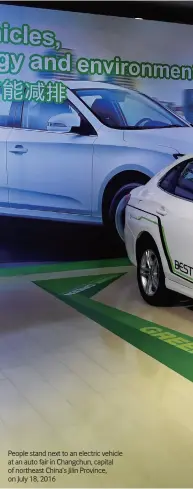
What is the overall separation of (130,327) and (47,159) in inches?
107

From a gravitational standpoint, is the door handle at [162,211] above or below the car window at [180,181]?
below

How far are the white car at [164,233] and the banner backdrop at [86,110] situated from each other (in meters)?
1.52

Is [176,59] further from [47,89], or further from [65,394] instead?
[65,394]

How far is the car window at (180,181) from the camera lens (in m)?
4.67

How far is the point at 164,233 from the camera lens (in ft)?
15.3

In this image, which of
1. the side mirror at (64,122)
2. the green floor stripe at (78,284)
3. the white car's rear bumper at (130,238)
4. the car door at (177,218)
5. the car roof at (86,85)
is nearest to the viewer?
the car door at (177,218)

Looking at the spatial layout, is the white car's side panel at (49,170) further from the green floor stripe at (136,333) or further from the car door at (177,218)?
the car door at (177,218)

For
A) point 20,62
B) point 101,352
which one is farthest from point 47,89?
point 101,352

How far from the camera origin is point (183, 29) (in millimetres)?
6992

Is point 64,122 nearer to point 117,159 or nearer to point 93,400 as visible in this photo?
point 117,159

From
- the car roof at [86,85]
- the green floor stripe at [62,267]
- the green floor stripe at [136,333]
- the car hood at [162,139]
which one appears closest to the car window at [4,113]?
the car roof at [86,85]

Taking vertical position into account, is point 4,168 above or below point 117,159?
below

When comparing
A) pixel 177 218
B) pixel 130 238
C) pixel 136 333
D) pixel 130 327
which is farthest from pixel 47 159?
pixel 136 333

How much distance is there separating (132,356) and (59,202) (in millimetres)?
3175
